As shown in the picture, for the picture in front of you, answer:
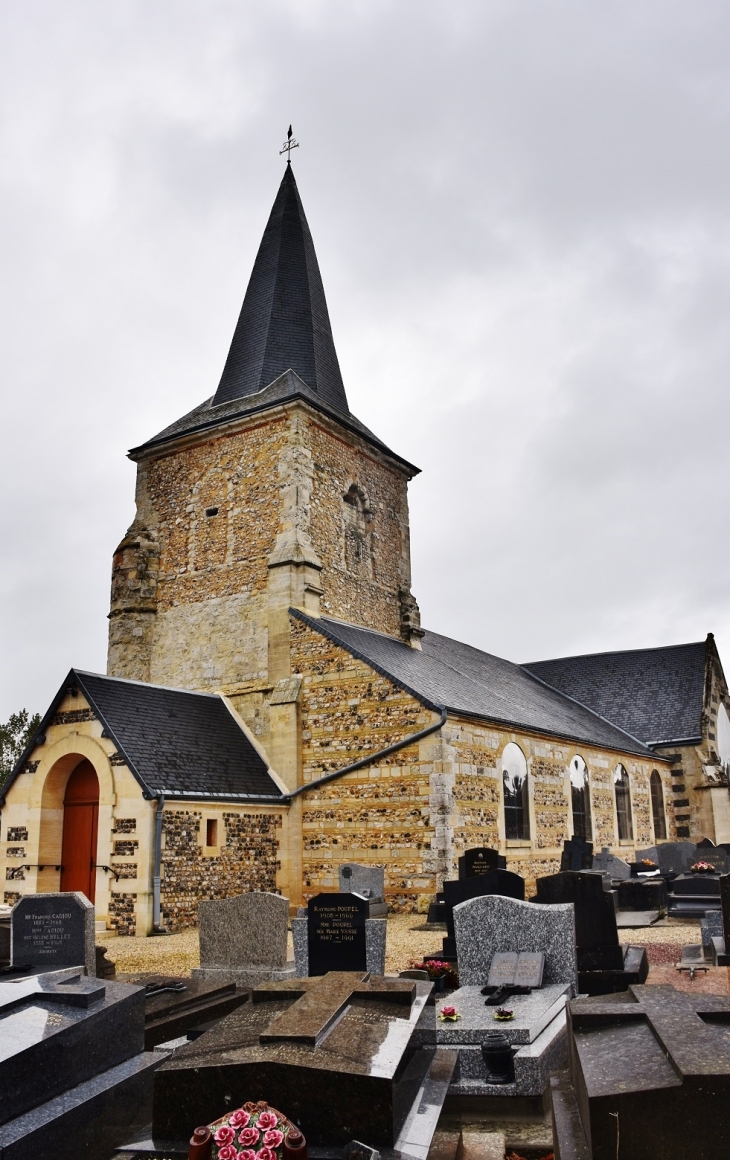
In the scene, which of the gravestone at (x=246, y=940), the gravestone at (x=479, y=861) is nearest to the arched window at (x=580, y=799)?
the gravestone at (x=479, y=861)

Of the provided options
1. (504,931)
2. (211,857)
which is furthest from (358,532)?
(504,931)

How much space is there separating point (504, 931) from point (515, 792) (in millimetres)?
11832

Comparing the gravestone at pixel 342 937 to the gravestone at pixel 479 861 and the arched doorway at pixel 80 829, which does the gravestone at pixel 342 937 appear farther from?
the arched doorway at pixel 80 829

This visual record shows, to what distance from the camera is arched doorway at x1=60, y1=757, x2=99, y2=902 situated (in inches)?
631

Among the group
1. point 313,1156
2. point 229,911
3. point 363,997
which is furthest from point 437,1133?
point 229,911

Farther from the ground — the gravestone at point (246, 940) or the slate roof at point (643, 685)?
the slate roof at point (643, 685)

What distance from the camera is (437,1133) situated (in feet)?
15.1

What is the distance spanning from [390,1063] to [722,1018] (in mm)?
1452

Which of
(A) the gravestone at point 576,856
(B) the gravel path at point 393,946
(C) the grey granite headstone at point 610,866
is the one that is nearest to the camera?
(B) the gravel path at point 393,946

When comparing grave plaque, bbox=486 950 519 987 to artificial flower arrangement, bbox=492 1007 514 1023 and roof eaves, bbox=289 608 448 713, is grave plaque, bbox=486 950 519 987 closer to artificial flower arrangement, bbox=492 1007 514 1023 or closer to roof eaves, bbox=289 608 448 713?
artificial flower arrangement, bbox=492 1007 514 1023

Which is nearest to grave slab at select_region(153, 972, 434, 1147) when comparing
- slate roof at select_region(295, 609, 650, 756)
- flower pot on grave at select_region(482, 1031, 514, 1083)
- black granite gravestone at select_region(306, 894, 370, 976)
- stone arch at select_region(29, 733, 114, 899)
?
flower pot on grave at select_region(482, 1031, 514, 1083)

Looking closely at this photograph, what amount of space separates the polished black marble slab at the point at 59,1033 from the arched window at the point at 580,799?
59.9 ft

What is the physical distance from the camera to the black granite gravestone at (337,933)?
799 cm

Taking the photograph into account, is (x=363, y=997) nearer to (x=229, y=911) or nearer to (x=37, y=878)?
(x=229, y=911)
